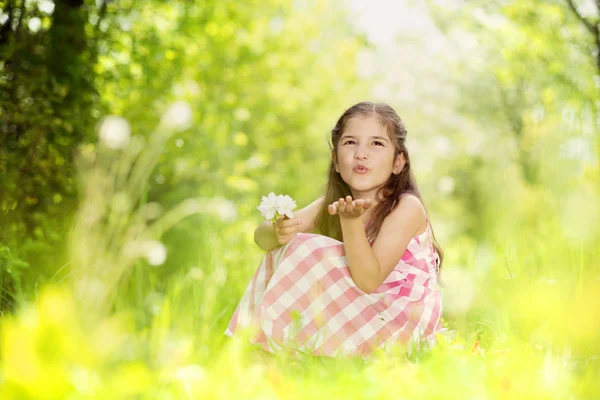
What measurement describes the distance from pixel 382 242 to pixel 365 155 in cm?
44

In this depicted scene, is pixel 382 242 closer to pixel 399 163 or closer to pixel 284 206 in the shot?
pixel 284 206

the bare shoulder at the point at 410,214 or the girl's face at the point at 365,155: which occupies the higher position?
the girl's face at the point at 365,155

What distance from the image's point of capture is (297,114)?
11688 millimetres

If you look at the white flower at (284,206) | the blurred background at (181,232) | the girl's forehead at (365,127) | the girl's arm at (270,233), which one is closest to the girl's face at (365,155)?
the girl's forehead at (365,127)

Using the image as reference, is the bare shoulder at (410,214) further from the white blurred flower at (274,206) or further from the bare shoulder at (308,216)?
the bare shoulder at (308,216)

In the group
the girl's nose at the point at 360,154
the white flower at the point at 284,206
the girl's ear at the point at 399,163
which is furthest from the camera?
the girl's ear at the point at 399,163

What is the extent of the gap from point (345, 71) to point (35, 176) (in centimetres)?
954

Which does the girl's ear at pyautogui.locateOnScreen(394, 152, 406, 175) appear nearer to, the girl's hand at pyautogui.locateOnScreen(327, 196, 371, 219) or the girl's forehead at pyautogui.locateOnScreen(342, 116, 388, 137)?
the girl's forehead at pyautogui.locateOnScreen(342, 116, 388, 137)

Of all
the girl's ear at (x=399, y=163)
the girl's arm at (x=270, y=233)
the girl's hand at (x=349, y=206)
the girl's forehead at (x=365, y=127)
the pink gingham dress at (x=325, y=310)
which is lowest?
the pink gingham dress at (x=325, y=310)

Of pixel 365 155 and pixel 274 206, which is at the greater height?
pixel 365 155

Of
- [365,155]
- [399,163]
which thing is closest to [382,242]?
[365,155]

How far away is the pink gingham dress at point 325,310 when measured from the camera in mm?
2191

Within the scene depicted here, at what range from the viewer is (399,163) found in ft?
9.16

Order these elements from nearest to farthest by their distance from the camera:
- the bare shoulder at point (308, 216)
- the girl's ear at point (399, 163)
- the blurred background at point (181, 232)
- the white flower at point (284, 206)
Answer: the blurred background at point (181, 232) < the white flower at point (284, 206) < the girl's ear at point (399, 163) < the bare shoulder at point (308, 216)
